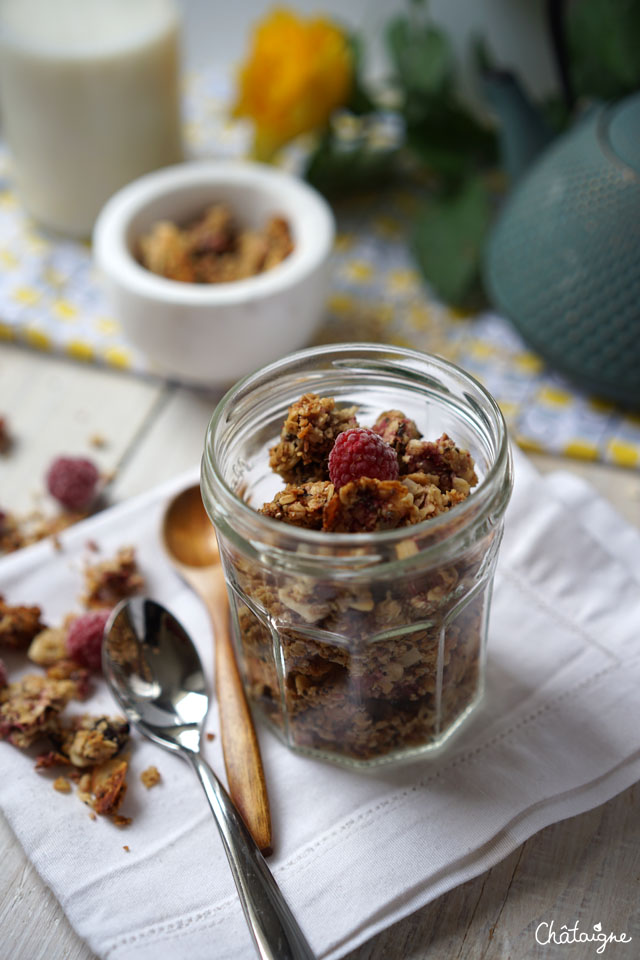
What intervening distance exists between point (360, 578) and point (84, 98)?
883 mm

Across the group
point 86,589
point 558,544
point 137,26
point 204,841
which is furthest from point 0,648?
point 137,26

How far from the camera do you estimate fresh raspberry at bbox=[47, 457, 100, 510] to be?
3.02 ft

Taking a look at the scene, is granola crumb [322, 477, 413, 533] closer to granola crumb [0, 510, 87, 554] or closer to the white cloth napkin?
the white cloth napkin

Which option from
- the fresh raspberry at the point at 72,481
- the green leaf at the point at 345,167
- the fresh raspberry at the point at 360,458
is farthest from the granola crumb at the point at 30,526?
the green leaf at the point at 345,167

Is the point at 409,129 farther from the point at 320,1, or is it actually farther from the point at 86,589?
the point at 86,589

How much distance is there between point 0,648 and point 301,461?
32cm

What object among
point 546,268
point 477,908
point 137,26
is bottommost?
point 477,908

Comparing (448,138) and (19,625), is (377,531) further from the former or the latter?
(448,138)

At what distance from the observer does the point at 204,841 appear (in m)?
0.64

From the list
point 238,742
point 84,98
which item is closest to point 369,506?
point 238,742

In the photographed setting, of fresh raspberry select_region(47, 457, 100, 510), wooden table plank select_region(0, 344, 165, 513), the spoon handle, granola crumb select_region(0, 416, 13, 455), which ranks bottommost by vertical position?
wooden table plank select_region(0, 344, 165, 513)

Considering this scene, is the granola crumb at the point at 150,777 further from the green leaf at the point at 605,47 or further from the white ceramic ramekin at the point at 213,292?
the green leaf at the point at 605,47

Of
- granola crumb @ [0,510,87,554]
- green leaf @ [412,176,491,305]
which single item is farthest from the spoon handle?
green leaf @ [412,176,491,305]

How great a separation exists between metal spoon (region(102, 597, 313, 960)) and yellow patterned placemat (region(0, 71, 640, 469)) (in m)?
0.46
